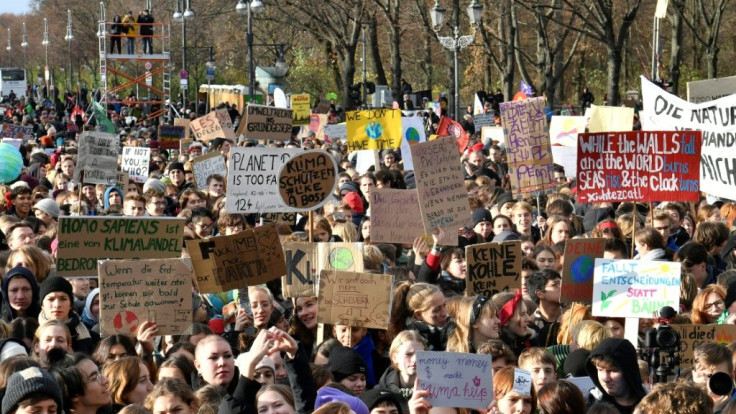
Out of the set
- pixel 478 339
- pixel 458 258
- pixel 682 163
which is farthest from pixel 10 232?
pixel 682 163

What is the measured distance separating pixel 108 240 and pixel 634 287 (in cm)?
352

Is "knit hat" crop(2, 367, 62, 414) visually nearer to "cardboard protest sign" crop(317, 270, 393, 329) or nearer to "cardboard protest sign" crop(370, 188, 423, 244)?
"cardboard protest sign" crop(317, 270, 393, 329)

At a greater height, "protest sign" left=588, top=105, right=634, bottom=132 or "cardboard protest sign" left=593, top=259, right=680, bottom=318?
"protest sign" left=588, top=105, right=634, bottom=132

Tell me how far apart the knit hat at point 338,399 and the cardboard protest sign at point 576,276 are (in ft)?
10.6

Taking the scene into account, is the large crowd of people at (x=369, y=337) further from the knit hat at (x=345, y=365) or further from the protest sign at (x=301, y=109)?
the protest sign at (x=301, y=109)

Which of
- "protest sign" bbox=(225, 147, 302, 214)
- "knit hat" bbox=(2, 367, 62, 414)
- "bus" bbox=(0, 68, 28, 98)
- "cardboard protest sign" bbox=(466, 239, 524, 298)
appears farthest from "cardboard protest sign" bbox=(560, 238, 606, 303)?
"bus" bbox=(0, 68, 28, 98)

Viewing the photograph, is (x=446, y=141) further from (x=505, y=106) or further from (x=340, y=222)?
(x=505, y=106)

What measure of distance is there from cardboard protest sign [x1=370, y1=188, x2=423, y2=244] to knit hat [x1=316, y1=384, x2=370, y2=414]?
5.18m

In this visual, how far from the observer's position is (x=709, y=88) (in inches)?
622

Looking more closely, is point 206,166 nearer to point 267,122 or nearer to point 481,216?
point 267,122

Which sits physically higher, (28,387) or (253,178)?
(253,178)

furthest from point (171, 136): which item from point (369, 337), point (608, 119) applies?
point (369, 337)

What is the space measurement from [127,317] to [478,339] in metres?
2.07

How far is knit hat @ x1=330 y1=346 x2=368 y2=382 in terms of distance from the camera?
7645 millimetres
